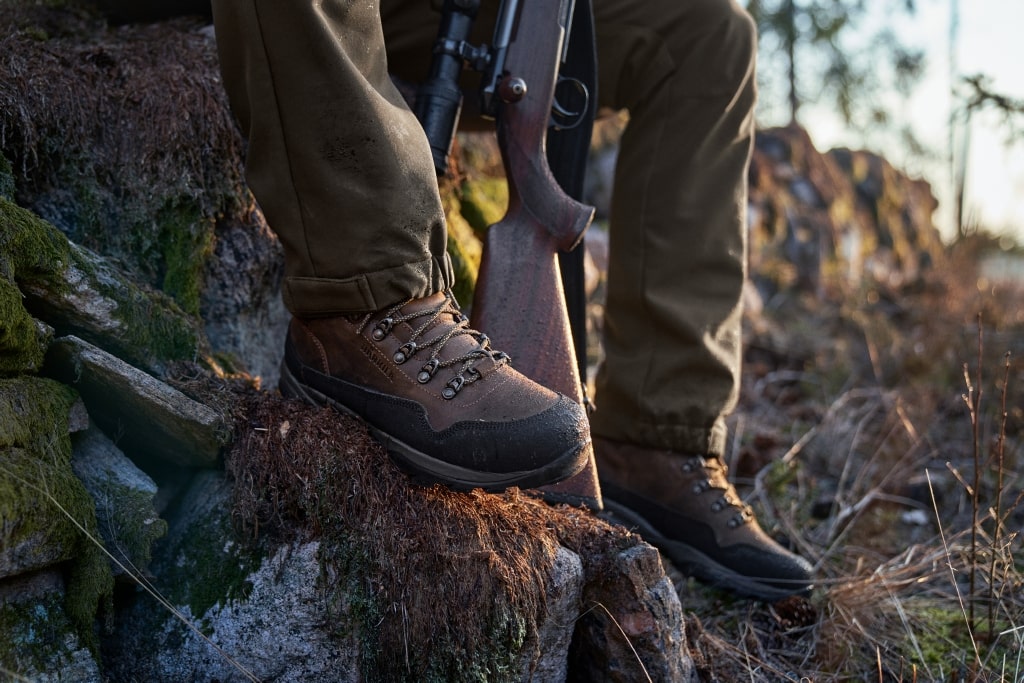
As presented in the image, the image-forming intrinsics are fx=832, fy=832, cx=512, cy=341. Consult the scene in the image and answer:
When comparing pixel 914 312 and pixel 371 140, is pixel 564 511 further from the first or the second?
pixel 914 312

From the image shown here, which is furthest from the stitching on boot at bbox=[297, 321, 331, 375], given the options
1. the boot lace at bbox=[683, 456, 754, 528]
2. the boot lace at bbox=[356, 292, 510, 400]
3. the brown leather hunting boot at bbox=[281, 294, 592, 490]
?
the boot lace at bbox=[683, 456, 754, 528]

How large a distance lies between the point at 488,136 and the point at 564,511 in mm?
2569

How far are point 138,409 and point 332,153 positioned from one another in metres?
0.69

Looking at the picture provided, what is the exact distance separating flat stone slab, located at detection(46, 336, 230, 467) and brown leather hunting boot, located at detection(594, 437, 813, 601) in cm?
119

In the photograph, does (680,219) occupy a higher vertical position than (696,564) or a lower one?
higher

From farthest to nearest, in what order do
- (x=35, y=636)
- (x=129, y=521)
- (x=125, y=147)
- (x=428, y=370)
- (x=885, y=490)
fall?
1. (x=885, y=490)
2. (x=125, y=147)
3. (x=428, y=370)
4. (x=129, y=521)
5. (x=35, y=636)

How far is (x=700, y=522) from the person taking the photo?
7.86 feet

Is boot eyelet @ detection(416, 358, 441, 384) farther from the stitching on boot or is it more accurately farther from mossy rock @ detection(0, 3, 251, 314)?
mossy rock @ detection(0, 3, 251, 314)

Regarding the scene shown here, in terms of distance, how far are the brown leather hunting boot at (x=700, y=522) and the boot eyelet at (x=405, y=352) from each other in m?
0.93

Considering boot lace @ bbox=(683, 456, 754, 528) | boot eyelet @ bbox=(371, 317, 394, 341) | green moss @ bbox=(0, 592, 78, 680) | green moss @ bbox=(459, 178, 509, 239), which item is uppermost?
boot eyelet @ bbox=(371, 317, 394, 341)

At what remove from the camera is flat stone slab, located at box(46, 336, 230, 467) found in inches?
67.7

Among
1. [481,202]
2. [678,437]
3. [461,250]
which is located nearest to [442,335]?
[678,437]

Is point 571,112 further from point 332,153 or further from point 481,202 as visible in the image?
point 481,202

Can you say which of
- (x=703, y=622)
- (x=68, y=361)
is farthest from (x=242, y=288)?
(x=703, y=622)
